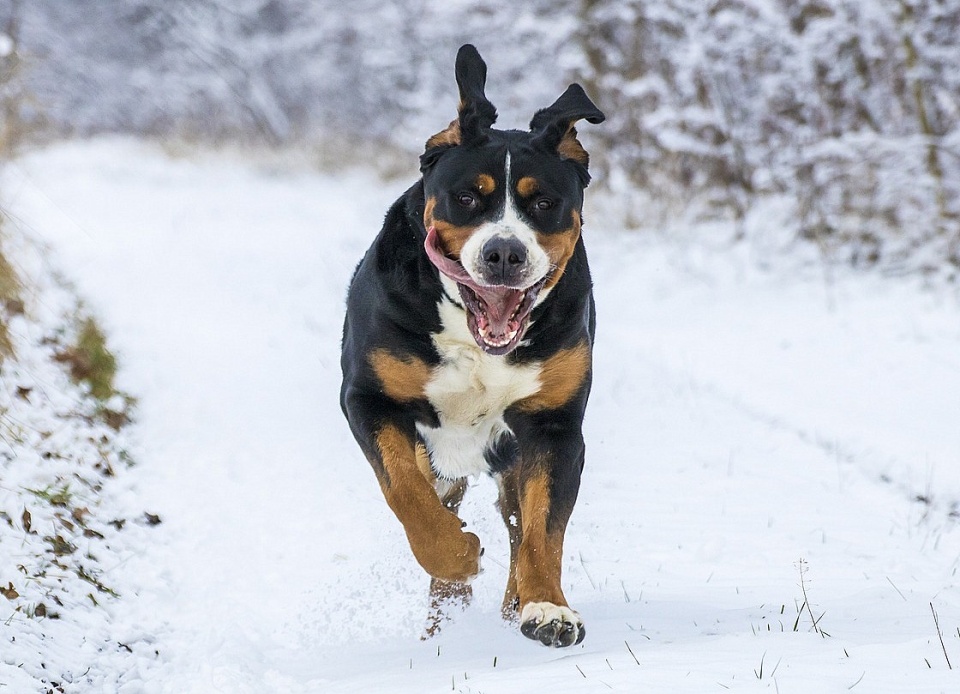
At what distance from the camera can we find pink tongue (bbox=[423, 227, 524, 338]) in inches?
142

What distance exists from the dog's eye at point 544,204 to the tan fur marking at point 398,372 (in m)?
0.68

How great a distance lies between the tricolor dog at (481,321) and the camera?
351cm

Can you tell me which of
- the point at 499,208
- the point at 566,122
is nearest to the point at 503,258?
the point at 499,208

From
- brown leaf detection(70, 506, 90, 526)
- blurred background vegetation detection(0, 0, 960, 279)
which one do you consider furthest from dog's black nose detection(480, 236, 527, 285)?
blurred background vegetation detection(0, 0, 960, 279)

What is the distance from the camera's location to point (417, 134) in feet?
59.9

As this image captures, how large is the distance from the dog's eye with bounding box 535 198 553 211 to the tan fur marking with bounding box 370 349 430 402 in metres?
0.68

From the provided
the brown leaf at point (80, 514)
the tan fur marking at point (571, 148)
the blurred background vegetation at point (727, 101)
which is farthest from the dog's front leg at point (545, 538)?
the blurred background vegetation at point (727, 101)

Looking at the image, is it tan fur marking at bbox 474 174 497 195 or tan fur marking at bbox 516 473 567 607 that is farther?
tan fur marking at bbox 474 174 497 195

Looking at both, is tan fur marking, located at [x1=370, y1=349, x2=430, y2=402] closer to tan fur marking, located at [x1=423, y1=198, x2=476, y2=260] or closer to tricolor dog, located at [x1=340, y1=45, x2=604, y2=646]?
tricolor dog, located at [x1=340, y1=45, x2=604, y2=646]

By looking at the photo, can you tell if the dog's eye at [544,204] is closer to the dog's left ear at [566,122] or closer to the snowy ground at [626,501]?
the dog's left ear at [566,122]

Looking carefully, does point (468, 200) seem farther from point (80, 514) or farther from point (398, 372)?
point (80, 514)

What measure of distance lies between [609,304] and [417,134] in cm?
809

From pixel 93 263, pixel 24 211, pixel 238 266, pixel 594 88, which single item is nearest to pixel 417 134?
pixel 594 88

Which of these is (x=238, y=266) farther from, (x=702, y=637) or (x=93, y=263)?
(x=702, y=637)
